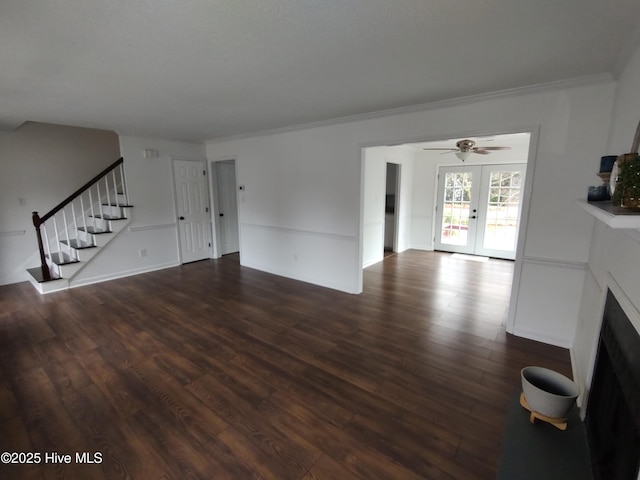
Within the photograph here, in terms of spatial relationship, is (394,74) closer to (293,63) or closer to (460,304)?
(293,63)

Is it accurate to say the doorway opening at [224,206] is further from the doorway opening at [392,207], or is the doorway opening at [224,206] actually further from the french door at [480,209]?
the french door at [480,209]

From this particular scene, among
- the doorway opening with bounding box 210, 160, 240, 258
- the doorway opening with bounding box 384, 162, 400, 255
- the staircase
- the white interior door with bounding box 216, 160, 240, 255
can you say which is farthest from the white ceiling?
the doorway opening with bounding box 384, 162, 400, 255

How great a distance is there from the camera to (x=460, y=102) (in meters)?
3.07

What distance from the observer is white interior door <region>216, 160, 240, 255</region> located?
651 cm

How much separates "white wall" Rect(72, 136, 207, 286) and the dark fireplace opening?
610cm

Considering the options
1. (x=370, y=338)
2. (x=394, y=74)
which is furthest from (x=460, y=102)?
(x=370, y=338)

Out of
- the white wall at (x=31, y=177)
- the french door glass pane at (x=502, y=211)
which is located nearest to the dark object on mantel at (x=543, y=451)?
the french door glass pane at (x=502, y=211)

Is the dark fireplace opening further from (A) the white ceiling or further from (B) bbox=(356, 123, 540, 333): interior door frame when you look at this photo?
(A) the white ceiling

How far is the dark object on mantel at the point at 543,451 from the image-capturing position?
4.91 feet

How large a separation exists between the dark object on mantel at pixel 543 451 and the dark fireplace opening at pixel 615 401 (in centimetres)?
6

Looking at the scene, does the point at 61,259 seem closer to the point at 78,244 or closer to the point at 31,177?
the point at 78,244

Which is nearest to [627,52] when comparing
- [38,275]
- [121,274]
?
[121,274]

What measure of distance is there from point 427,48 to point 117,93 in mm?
2849

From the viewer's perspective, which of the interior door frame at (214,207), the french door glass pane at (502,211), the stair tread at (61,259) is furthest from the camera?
the interior door frame at (214,207)
